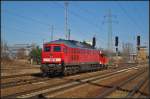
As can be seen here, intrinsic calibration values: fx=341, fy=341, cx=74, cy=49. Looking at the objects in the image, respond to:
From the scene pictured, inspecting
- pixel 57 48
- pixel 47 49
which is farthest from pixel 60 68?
pixel 47 49

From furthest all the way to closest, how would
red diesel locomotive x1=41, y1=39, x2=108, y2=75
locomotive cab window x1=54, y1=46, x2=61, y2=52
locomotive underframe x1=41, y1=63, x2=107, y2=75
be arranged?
locomotive cab window x1=54, y1=46, x2=61, y2=52, red diesel locomotive x1=41, y1=39, x2=108, y2=75, locomotive underframe x1=41, y1=63, x2=107, y2=75

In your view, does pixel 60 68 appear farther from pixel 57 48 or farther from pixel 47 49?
pixel 47 49

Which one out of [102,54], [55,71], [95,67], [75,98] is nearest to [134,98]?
[75,98]

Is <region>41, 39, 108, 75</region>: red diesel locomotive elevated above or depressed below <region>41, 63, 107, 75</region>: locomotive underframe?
above

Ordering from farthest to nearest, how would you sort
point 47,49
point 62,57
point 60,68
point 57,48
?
point 47,49, point 57,48, point 62,57, point 60,68

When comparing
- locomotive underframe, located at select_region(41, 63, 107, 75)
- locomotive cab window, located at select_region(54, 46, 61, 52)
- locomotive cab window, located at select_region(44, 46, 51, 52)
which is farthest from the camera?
locomotive cab window, located at select_region(44, 46, 51, 52)

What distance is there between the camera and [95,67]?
50.8 metres

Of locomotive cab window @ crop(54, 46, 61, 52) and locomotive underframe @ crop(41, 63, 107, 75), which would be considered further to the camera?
locomotive cab window @ crop(54, 46, 61, 52)

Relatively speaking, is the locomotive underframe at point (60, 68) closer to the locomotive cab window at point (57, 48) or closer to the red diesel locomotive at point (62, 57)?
the red diesel locomotive at point (62, 57)

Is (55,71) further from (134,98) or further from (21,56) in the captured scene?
(21,56)

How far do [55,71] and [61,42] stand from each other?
312 cm

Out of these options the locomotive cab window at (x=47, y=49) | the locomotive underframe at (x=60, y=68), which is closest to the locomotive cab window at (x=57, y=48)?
the locomotive cab window at (x=47, y=49)

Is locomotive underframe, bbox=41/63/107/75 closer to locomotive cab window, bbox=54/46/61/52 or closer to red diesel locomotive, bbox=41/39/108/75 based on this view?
red diesel locomotive, bbox=41/39/108/75

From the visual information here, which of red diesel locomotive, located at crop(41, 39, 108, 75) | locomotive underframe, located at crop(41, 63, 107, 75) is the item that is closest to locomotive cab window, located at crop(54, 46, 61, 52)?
red diesel locomotive, located at crop(41, 39, 108, 75)
